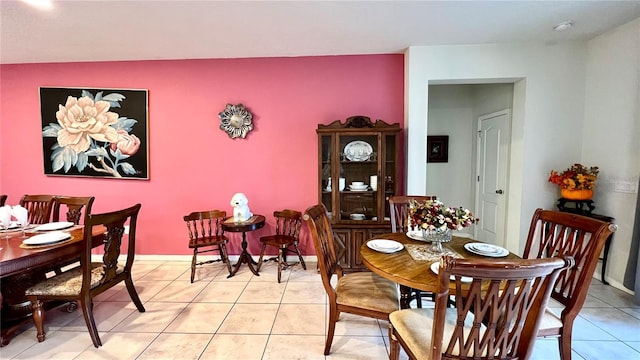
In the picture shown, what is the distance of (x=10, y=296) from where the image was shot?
206 centimetres

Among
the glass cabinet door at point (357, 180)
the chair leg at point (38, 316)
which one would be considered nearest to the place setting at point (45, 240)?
the chair leg at point (38, 316)

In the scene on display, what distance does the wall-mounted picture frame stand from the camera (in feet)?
14.1

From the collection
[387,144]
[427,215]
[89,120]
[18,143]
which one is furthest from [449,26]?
[18,143]

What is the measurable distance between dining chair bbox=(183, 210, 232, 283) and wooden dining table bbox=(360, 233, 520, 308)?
6.30ft

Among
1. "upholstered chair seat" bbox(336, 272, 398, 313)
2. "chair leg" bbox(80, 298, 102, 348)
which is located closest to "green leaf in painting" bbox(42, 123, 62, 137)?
"chair leg" bbox(80, 298, 102, 348)

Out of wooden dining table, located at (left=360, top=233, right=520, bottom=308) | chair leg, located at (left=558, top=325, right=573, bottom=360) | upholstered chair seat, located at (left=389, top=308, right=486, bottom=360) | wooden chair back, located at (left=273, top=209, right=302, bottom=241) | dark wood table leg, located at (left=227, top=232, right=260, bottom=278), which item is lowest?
dark wood table leg, located at (left=227, top=232, right=260, bottom=278)

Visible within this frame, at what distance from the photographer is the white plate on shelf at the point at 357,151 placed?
3092 millimetres

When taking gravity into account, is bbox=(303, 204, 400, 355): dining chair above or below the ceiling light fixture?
below

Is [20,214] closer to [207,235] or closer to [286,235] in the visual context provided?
[207,235]

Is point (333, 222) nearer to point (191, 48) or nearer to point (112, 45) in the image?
point (191, 48)

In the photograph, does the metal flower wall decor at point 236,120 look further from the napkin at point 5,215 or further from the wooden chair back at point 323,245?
the napkin at point 5,215

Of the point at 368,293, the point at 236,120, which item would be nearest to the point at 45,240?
the point at 236,120

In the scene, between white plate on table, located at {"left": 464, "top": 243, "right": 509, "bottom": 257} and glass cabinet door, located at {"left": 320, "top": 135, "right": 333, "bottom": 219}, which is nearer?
white plate on table, located at {"left": 464, "top": 243, "right": 509, "bottom": 257}

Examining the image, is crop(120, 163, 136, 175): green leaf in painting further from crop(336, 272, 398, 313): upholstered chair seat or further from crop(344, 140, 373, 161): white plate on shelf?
crop(336, 272, 398, 313): upholstered chair seat
